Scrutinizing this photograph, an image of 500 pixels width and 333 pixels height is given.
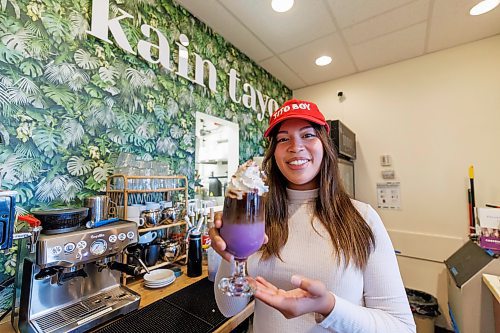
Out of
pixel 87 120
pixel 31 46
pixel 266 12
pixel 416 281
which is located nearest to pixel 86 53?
pixel 31 46

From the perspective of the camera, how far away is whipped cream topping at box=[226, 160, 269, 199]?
709 millimetres

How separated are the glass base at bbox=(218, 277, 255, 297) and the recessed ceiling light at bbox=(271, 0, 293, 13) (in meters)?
2.02

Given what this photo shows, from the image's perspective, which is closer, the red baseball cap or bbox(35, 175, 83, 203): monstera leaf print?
the red baseball cap

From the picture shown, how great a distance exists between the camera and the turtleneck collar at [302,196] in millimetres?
967

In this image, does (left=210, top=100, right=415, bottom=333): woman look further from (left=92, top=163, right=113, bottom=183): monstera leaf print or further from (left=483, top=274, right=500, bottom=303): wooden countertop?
(left=483, top=274, right=500, bottom=303): wooden countertop

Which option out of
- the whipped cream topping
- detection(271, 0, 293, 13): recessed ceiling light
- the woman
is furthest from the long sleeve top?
detection(271, 0, 293, 13): recessed ceiling light

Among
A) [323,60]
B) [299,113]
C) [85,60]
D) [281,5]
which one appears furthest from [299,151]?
[323,60]

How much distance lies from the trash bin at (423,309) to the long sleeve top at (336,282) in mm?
1989

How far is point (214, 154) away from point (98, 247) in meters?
1.39

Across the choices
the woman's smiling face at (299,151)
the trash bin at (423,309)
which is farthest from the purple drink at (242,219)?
the trash bin at (423,309)

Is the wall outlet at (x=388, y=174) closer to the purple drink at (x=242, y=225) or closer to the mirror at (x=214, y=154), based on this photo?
A: the mirror at (x=214, y=154)

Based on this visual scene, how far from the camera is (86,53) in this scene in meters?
1.31

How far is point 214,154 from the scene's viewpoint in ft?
7.39

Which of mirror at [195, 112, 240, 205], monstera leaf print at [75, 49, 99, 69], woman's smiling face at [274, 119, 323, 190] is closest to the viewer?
woman's smiling face at [274, 119, 323, 190]
